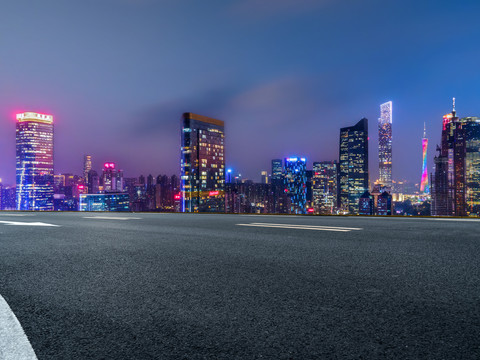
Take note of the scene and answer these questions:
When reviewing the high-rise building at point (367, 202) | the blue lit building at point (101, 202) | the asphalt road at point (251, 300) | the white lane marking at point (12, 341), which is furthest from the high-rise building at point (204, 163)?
the white lane marking at point (12, 341)

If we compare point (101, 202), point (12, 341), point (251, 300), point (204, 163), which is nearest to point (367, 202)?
A: point (204, 163)

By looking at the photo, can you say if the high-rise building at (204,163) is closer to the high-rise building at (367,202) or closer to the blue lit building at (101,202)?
the blue lit building at (101,202)

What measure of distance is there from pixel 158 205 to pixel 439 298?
16882 cm

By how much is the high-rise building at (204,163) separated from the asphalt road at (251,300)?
13929 centimetres

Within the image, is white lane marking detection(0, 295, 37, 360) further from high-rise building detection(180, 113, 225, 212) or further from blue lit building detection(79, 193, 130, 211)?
high-rise building detection(180, 113, 225, 212)

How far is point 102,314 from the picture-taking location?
255cm

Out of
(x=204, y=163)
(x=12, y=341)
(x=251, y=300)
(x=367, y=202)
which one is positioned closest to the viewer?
(x=12, y=341)

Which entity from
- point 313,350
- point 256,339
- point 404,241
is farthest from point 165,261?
point 404,241

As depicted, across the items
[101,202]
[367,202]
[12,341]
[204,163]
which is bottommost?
[101,202]

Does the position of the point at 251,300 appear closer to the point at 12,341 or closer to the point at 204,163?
the point at 12,341

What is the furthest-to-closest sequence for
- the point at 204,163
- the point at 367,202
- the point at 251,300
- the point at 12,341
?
1. the point at 204,163
2. the point at 367,202
3. the point at 251,300
4. the point at 12,341

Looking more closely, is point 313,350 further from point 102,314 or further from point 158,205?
point 158,205

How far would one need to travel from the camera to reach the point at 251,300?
282cm

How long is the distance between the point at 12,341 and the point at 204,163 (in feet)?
591
